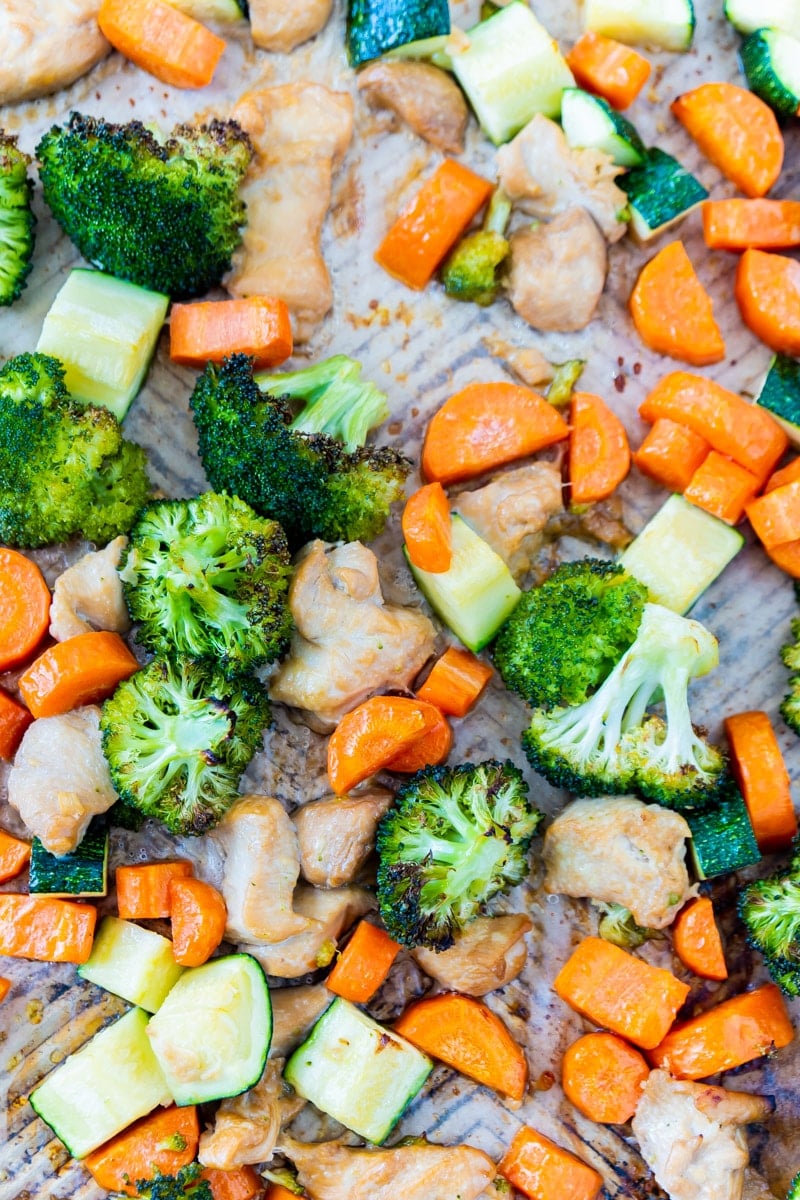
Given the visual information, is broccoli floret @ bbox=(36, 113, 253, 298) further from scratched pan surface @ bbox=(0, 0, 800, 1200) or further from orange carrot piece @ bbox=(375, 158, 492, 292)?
orange carrot piece @ bbox=(375, 158, 492, 292)

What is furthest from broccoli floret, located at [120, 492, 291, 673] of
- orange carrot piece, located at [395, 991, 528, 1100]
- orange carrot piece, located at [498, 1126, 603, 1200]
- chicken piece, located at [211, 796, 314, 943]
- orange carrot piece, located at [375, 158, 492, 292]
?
orange carrot piece, located at [498, 1126, 603, 1200]

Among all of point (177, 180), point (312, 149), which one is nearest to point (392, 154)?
point (312, 149)

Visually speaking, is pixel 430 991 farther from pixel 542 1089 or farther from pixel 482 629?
pixel 482 629

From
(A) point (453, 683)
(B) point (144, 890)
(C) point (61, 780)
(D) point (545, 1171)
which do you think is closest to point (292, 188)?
(A) point (453, 683)

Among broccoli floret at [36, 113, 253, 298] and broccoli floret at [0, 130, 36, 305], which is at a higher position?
broccoli floret at [36, 113, 253, 298]

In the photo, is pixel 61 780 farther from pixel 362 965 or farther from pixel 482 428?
pixel 482 428

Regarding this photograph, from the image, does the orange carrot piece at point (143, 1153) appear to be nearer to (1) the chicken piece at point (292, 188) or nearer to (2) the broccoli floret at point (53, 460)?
(2) the broccoli floret at point (53, 460)

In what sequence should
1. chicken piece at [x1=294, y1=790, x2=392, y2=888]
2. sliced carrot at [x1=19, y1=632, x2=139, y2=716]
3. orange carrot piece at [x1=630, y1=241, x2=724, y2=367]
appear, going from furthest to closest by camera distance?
orange carrot piece at [x1=630, y1=241, x2=724, y2=367], chicken piece at [x1=294, y1=790, x2=392, y2=888], sliced carrot at [x1=19, y1=632, x2=139, y2=716]
